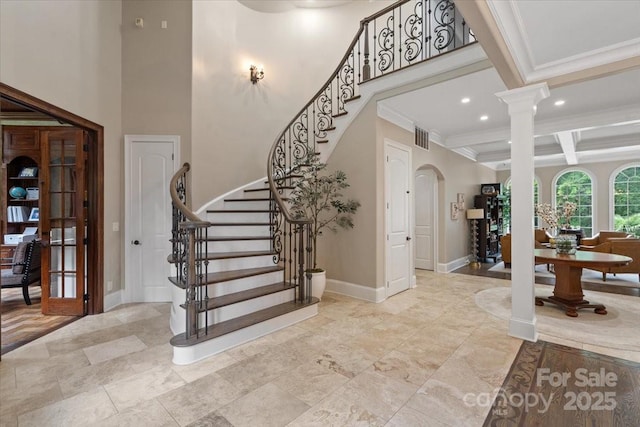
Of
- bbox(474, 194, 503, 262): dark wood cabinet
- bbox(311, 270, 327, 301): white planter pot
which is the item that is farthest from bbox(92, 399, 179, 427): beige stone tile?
bbox(474, 194, 503, 262): dark wood cabinet

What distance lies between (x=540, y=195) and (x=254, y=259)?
33.1 ft

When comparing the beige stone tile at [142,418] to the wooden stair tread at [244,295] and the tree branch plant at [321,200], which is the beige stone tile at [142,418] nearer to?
the wooden stair tread at [244,295]

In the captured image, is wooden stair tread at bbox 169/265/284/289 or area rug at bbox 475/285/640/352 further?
wooden stair tread at bbox 169/265/284/289

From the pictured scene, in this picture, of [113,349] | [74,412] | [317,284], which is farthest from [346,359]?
[113,349]

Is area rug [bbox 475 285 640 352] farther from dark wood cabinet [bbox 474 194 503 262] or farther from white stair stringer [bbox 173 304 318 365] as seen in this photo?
dark wood cabinet [bbox 474 194 503 262]

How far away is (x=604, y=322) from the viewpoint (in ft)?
11.2

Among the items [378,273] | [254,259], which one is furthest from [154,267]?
[378,273]

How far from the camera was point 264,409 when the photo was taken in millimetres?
1947

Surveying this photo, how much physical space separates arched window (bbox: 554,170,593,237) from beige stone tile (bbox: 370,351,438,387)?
29.4ft

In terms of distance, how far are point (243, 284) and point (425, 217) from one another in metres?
4.75

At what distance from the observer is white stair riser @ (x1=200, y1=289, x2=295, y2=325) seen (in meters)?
2.93

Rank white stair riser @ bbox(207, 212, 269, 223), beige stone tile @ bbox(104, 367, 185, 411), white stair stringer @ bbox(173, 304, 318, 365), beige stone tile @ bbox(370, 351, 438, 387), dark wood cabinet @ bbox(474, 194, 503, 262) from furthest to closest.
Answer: dark wood cabinet @ bbox(474, 194, 503, 262), white stair riser @ bbox(207, 212, 269, 223), white stair stringer @ bbox(173, 304, 318, 365), beige stone tile @ bbox(370, 351, 438, 387), beige stone tile @ bbox(104, 367, 185, 411)

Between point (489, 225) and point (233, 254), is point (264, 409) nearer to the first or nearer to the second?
point (233, 254)

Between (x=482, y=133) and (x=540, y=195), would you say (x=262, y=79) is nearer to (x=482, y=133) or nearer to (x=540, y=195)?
(x=482, y=133)
